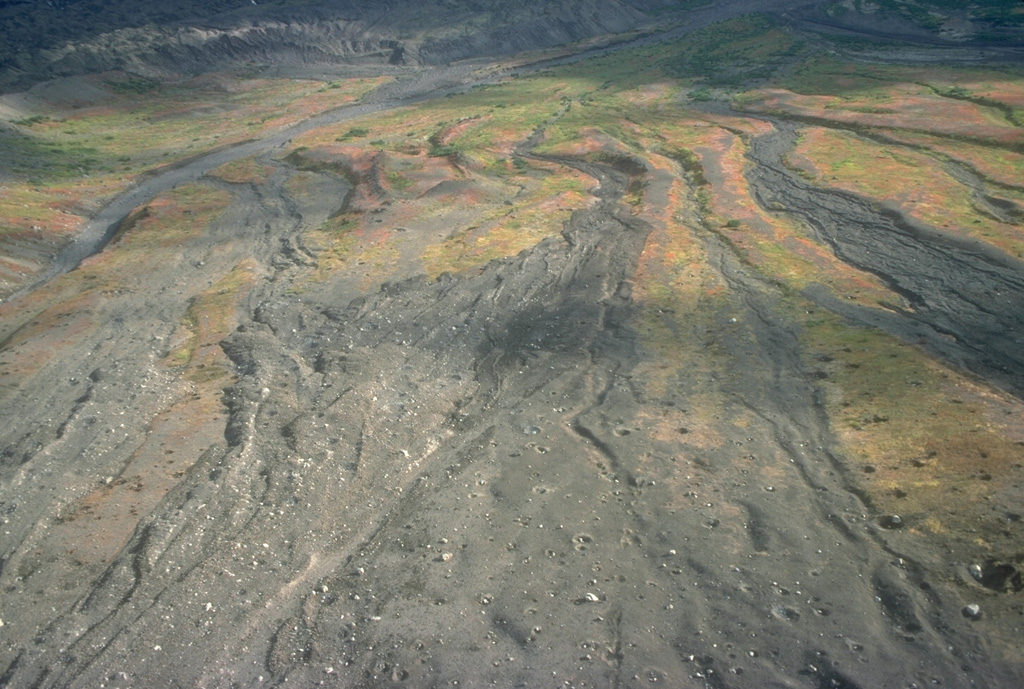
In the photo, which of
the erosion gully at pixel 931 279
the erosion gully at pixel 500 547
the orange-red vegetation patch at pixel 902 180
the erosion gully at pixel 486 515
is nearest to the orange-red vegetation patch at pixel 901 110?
the orange-red vegetation patch at pixel 902 180

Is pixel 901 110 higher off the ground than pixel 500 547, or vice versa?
pixel 500 547

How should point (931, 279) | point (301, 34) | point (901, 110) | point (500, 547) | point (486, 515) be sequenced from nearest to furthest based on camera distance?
point (500, 547) < point (486, 515) < point (931, 279) < point (901, 110) < point (301, 34)

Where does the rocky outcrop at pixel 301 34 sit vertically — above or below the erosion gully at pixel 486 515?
below

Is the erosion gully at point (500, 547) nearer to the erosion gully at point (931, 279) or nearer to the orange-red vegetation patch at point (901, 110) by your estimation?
the erosion gully at point (931, 279)

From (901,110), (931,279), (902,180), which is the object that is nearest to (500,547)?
(931,279)

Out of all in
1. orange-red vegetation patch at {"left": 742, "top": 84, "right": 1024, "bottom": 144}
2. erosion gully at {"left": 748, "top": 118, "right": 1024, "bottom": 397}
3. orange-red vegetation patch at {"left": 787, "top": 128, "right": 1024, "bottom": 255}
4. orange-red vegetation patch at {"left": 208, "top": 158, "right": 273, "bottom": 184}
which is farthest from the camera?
orange-red vegetation patch at {"left": 208, "top": 158, "right": 273, "bottom": 184}

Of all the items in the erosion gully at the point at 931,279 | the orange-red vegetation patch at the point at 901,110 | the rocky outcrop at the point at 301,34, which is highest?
the erosion gully at the point at 931,279

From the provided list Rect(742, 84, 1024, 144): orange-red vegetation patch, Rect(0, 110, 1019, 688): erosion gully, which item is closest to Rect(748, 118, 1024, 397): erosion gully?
Rect(0, 110, 1019, 688): erosion gully

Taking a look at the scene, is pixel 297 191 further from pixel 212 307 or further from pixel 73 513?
pixel 73 513

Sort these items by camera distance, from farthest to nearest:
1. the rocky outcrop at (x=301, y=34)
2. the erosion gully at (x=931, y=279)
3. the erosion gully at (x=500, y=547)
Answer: the rocky outcrop at (x=301, y=34) < the erosion gully at (x=931, y=279) < the erosion gully at (x=500, y=547)

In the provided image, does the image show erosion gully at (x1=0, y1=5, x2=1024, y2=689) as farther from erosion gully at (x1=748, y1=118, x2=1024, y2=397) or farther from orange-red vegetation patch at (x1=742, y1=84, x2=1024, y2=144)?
orange-red vegetation patch at (x1=742, y1=84, x2=1024, y2=144)

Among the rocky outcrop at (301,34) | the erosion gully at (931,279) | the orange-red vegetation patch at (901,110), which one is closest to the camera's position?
the erosion gully at (931,279)

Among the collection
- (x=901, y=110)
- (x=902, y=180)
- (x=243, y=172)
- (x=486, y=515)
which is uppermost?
(x=486, y=515)

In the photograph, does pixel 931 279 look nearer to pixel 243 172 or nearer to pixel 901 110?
pixel 901 110
